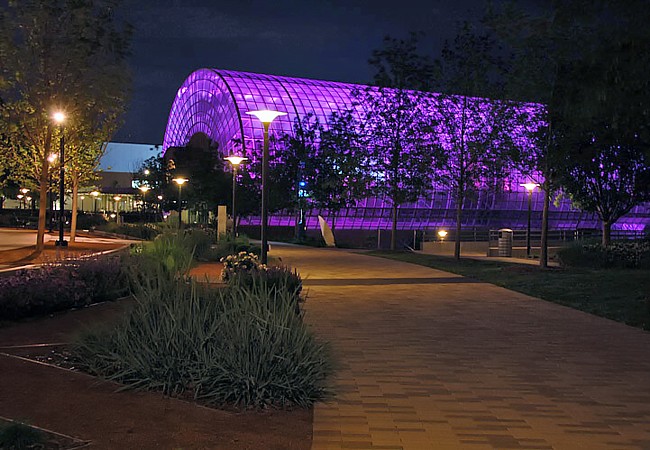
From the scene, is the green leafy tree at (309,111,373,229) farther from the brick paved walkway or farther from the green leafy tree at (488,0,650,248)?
the brick paved walkway

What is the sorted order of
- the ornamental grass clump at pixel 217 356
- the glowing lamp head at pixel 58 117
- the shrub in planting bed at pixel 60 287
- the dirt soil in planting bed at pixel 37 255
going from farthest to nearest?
the glowing lamp head at pixel 58 117 < the dirt soil in planting bed at pixel 37 255 < the shrub in planting bed at pixel 60 287 < the ornamental grass clump at pixel 217 356

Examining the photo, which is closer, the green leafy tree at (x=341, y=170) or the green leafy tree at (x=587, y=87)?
the green leafy tree at (x=587, y=87)

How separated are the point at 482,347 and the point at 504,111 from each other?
1449cm

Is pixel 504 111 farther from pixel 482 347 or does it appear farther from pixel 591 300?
pixel 482 347

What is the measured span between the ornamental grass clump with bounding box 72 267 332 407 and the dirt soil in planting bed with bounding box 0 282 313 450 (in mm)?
204

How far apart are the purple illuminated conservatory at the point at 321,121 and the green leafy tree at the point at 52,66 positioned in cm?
Result: 3106

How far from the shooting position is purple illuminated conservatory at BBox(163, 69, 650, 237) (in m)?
64.0

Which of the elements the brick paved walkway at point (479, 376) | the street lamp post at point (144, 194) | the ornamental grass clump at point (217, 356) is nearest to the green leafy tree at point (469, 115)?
the brick paved walkway at point (479, 376)

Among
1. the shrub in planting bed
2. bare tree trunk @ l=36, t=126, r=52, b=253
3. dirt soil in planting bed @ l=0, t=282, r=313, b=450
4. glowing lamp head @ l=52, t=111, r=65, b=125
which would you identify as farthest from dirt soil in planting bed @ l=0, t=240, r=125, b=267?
dirt soil in planting bed @ l=0, t=282, r=313, b=450

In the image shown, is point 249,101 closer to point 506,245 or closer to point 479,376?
point 506,245

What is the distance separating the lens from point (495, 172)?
1065 inches

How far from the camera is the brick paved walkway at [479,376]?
5715mm

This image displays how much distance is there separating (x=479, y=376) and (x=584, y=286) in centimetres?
1026

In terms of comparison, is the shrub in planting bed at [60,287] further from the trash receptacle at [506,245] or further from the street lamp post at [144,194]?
the street lamp post at [144,194]
